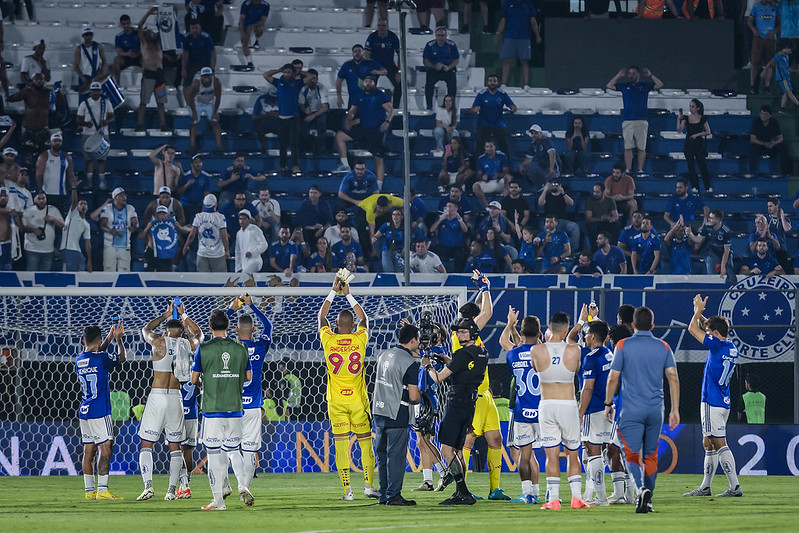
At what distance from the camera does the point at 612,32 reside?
101 feet

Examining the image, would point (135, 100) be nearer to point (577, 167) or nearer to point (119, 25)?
point (119, 25)

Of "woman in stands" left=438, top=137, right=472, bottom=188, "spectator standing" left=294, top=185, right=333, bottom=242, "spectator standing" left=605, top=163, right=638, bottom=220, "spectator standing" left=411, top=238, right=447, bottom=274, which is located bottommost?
"spectator standing" left=411, top=238, right=447, bottom=274

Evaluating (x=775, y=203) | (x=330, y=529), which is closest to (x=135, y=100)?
(x=775, y=203)

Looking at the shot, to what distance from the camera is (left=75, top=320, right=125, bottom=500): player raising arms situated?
1443 cm

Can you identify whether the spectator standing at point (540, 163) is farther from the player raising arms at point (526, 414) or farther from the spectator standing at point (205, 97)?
the player raising arms at point (526, 414)

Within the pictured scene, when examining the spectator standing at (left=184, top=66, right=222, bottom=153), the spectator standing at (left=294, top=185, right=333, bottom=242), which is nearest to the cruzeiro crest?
the spectator standing at (left=294, top=185, right=333, bottom=242)

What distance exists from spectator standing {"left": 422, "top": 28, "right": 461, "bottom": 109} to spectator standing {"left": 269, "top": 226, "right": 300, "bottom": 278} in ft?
19.8

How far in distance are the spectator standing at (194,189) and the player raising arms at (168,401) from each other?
1112 centimetres


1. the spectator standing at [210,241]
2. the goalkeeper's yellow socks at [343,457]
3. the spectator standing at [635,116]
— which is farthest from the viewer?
the spectator standing at [635,116]

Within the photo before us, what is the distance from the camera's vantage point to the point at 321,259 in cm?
2395

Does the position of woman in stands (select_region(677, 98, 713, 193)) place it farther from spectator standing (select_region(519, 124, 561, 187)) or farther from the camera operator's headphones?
the camera operator's headphones

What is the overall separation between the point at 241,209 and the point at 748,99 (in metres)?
13.4

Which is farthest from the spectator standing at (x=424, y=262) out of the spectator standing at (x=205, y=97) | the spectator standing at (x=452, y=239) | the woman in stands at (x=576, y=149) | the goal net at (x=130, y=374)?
the spectator standing at (x=205, y=97)

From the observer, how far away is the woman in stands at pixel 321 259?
78.4ft
